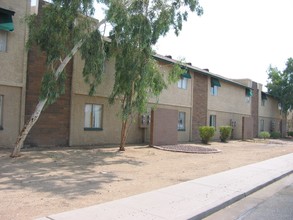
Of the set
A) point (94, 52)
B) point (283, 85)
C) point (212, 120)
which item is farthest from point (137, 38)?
point (283, 85)

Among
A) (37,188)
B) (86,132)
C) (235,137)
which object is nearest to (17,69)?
(86,132)

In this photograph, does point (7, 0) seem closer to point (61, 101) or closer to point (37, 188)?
point (61, 101)

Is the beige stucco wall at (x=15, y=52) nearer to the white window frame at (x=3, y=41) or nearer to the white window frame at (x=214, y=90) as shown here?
the white window frame at (x=3, y=41)

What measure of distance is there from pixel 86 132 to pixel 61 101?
2.33m

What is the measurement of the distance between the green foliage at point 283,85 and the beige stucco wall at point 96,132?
99.7 ft

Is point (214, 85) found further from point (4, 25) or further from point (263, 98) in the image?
point (4, 25)

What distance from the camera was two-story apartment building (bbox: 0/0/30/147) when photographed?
1538 cm

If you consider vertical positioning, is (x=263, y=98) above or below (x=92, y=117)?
above

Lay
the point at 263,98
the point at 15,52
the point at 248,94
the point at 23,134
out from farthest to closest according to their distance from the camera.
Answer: the point at 263,98 < the point at 248,94 < the point at 15,52 < the point at 23,134

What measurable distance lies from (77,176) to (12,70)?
292 inches

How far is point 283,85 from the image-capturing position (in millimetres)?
47594

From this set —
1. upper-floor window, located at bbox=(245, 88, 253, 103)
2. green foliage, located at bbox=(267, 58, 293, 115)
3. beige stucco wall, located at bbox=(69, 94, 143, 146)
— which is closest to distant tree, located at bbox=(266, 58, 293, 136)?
green foliage, located at bbox=(267, 58, 293, 115)

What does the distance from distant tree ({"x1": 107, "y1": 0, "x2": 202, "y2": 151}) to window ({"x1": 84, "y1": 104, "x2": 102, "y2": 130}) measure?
2.67m

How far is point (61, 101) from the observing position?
18.0 m
